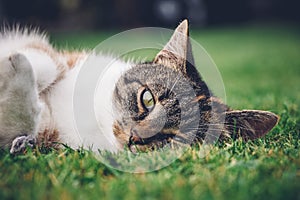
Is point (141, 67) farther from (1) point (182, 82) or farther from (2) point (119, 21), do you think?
(2) point (119, 21)

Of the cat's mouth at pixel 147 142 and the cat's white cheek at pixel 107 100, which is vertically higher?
the cat's white cheek at pixel 107 100

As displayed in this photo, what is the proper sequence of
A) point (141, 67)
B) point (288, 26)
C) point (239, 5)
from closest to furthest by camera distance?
point (141, 67) → point (288, 26) → point (239, 5)

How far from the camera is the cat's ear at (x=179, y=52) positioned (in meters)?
2.39

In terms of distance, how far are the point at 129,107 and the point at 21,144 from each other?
649 millimetres

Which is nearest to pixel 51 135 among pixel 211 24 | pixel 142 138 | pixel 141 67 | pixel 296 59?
pixel 142 138

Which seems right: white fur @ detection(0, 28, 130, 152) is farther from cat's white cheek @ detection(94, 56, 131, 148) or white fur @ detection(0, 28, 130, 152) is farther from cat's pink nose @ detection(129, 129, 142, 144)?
cat's pink nose @ detection(129, 129, 142, 144)

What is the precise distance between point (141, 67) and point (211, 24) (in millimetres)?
13358

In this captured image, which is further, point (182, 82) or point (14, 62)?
point (182, 82)

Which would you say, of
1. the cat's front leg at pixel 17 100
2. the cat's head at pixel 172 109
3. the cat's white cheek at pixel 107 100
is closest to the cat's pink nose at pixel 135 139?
the cat's head at pixel 172 109

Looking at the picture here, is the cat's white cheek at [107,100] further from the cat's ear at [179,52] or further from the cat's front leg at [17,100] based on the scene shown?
the cat's front leg at [17,100]

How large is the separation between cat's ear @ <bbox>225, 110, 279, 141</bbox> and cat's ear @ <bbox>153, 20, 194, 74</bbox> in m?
0.42

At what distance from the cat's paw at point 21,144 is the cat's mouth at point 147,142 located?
545 millimetres

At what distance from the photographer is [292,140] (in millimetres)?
2326

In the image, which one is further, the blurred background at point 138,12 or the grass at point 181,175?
the blurred background at point 138,12
